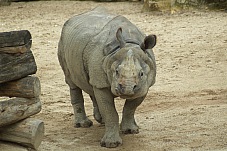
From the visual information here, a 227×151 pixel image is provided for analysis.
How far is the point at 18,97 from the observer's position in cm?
607

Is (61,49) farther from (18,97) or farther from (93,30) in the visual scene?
(18,97)

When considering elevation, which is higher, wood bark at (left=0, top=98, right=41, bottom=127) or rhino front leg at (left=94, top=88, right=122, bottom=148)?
wood bark at (left=0, top=98, right=41, bottom=127)

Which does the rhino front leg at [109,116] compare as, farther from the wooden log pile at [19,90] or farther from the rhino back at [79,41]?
the wooden log pile at [19,90]

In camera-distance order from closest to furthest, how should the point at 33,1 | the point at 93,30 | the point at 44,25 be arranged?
the point at 93,30 < the point at 44,25 < the point at 33,1

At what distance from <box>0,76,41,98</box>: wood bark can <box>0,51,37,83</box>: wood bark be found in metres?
0.07

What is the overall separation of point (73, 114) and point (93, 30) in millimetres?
1622

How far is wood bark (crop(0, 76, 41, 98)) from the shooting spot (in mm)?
6020

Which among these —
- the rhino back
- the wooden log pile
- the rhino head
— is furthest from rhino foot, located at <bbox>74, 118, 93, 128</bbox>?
the wooden log pile

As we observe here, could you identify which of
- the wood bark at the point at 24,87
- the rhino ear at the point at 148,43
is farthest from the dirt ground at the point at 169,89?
the rhino ear at the point at 148,43

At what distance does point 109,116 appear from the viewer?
6.77 meters

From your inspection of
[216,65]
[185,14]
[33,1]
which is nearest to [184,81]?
[216,65]

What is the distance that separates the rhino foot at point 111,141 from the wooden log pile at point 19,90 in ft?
2.88

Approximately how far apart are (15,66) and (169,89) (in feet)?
12.6

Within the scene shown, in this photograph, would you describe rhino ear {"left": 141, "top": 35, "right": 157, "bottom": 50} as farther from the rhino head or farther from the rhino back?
the rhino back
